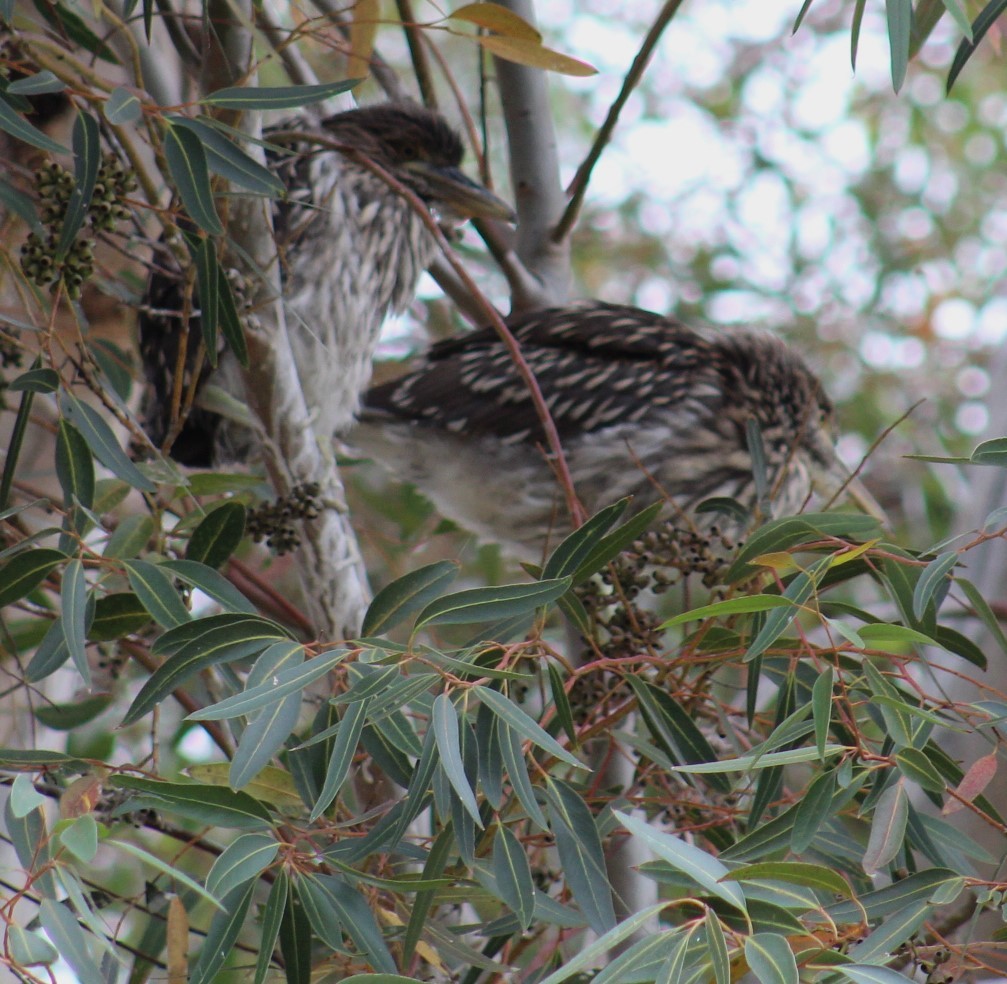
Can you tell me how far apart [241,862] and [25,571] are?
0.47m

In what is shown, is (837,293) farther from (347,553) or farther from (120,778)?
(120,778)

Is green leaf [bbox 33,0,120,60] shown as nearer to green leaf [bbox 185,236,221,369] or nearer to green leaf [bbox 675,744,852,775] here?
green leaf [bbox 185,236,221,369]

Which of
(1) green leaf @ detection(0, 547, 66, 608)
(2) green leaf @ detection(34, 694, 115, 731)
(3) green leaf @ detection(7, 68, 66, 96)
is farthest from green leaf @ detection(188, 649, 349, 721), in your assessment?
(2) green leaf @ detection(34, 694, 115, 731)

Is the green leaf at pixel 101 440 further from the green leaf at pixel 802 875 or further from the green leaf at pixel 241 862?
the green leaf at pixel 802 875

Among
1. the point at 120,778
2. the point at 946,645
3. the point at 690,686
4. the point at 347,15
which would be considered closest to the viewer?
the point at 120,778

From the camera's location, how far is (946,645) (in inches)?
57.9

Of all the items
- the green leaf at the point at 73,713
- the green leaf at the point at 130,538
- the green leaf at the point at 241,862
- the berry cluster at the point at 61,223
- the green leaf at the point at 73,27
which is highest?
the green leaf at the point at 73,27

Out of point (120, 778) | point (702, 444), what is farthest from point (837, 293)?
point (120, 778)

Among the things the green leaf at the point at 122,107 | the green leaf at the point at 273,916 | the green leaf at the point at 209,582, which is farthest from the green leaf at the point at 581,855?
the green leaf at the point at 122,107

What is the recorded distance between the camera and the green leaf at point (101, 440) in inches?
55.4

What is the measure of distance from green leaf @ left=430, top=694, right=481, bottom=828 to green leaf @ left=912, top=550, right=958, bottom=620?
479 millimetres

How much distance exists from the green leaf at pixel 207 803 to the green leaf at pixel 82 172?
0.62 meters

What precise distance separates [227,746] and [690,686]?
69 cm

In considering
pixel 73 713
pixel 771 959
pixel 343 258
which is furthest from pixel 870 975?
pixel 343 258
